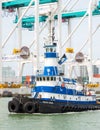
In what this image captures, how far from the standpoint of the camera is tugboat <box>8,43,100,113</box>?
41344 mm

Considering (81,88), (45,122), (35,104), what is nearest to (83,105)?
(81,88)

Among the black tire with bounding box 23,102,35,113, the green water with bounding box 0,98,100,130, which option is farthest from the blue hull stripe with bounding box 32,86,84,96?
the green water with bounding box 0,98,100,130

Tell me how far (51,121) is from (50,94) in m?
4.46

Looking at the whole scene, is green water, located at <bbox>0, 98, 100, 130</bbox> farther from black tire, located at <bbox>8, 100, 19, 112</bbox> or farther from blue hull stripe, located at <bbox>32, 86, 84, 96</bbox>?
blue hull stripe, located at <bbox>32, 86, 84, 96</bbox>

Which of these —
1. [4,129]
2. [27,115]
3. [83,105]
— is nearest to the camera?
[4,129]

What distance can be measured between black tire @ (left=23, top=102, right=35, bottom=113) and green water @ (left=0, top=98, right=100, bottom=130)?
0.49m

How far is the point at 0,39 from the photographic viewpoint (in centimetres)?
7838

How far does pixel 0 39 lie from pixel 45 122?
42557mm

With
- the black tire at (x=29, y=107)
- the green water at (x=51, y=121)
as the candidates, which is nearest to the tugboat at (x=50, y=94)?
the black tire at (x=29, y=107)

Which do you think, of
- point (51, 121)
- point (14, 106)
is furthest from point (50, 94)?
point (51, 121)

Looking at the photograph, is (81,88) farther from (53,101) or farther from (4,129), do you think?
(4,129)

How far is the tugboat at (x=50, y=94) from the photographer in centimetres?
4134

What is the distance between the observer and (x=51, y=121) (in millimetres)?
37625

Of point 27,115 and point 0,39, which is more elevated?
point 0,39
